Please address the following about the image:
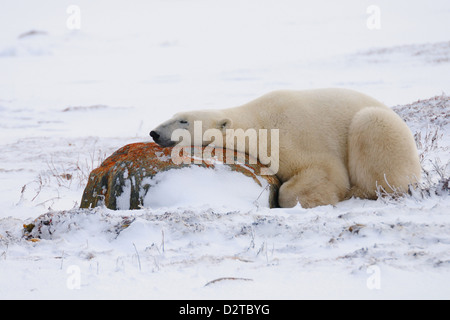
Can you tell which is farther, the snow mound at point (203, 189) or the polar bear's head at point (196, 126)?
the polar bear's head at point (196, 126)

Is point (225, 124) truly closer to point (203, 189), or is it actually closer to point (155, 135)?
point (155, 135)

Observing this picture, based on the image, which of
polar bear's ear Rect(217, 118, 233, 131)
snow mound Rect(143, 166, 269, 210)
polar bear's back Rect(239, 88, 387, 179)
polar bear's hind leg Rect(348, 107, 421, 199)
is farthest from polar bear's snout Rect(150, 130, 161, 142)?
polar bear's hind leg Rect(348, 107, 421, 199)

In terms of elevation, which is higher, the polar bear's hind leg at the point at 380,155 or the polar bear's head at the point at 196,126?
the polar bear's head at the point at 196,126

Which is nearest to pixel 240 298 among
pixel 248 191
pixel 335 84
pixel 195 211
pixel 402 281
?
pixel 402 281

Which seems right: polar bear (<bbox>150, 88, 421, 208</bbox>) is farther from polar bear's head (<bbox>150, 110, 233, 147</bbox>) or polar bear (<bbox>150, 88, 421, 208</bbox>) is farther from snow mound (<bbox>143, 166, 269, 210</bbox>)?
snow mound (<bbox>143, 166, 269, 210</bbox>)

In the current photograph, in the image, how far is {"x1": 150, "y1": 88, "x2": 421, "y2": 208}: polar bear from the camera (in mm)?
4324

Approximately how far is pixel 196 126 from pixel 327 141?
1.10 metres

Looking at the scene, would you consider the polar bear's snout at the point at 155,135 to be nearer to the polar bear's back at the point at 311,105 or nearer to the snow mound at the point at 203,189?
the snow mound at the point at 203,189

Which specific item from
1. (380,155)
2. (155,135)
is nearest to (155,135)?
(155,135)

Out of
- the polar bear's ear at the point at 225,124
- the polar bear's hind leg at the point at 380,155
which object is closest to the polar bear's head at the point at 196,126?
the polar bear's ear at the point at 225,124

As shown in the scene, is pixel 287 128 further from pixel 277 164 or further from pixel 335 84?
pixel 335 84

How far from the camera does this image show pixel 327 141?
450 centimetres

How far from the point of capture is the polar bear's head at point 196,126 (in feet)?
14.7

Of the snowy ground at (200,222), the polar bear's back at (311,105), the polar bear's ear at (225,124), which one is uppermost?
the polar bear's back at (311,105)
